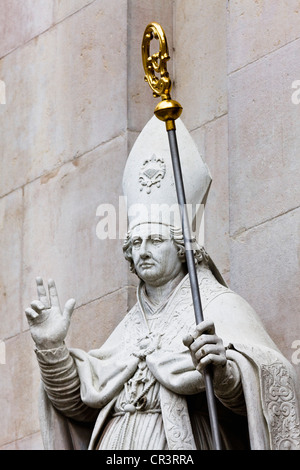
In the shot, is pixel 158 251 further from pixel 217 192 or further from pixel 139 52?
pixel 139 52

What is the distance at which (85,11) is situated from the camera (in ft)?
34.2

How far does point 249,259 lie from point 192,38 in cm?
165

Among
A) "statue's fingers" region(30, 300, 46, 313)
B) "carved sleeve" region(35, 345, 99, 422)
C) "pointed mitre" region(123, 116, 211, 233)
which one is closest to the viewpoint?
"statue's fingers" region(30, 300, 46, 313)

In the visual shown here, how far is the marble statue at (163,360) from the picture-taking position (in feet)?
26.1

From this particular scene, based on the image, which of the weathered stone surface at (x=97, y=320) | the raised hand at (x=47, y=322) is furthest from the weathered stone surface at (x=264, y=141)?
the raised hand at (x=47, y=322)

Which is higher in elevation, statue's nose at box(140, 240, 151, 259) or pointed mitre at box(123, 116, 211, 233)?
pointed mitre at box(123, 116, 211, 233)

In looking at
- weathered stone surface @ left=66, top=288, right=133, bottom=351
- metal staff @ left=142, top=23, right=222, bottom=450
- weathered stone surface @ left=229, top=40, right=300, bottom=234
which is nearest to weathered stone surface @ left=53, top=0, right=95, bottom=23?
weathered stone surface @ left=229, top=40, right=300, bottom=234

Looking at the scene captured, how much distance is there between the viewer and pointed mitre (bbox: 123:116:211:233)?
8.49 m

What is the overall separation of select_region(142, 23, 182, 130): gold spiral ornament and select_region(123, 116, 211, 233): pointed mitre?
1.11 ft

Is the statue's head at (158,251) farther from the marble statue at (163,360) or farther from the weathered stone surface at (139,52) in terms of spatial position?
the weathered stone surface at (139,52)

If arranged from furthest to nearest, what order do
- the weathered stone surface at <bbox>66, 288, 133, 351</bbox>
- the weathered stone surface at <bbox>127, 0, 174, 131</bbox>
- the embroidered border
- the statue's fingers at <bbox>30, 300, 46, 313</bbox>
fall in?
the weathered stone surface at <bbox>127, 0, 174, 131</bbox> → the weathered stone surface at <bbox>66, 288, 133, 351</bbox> → the statue's fingers at <bbox>30, 300, 46, 313</bbox> → the embroidered border

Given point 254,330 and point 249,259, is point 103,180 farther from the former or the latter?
point 254,330

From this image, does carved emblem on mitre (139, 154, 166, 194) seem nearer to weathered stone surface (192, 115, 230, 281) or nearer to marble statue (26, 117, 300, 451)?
marble statue (26, 117, 300, 451)

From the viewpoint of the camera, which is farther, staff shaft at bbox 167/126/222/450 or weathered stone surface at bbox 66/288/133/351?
weathered stone surface at bbox 66/288/133/351
